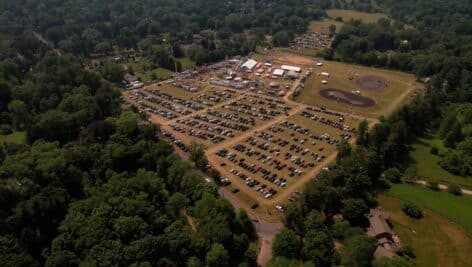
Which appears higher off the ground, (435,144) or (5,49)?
(5,49)

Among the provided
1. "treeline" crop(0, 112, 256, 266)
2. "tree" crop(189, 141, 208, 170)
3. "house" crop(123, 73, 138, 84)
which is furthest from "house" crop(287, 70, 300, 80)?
"treeline" crop(0, 112, 256, 266)

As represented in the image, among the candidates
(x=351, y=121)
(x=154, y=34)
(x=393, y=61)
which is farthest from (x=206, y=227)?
(x=154, y=34)

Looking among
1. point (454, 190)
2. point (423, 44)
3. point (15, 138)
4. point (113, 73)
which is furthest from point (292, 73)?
point (15, 138)

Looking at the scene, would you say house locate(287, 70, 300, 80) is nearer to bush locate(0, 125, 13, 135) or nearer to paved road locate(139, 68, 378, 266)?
paved road locate(139, 68, 378, 266)

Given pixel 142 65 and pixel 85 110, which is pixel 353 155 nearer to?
pixel 85 110

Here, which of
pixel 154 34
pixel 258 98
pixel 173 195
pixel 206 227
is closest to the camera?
pixel 206 227

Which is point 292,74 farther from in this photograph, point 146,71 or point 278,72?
point 146,71

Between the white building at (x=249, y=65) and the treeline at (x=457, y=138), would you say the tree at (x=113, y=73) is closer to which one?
the white building at (x=249, y=65)
